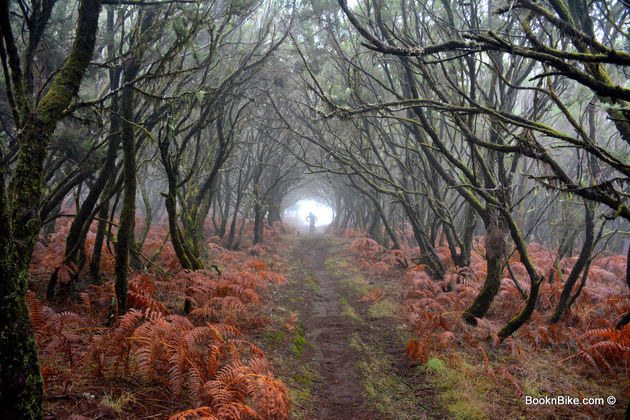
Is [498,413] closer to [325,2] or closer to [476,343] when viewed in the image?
→ [476,343]

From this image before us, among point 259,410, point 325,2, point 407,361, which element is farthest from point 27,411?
point 325,2

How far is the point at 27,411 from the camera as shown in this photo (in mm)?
2215

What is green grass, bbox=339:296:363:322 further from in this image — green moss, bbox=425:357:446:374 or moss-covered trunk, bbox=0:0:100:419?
moss-covered trunk, bbox=0:0:100:419

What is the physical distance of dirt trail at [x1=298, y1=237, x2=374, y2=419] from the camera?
4234mm

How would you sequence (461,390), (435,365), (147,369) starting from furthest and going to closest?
Answer: (435,365), (461,390), (147,369)

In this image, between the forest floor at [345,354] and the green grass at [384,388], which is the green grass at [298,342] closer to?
the forest floor at [345,354]

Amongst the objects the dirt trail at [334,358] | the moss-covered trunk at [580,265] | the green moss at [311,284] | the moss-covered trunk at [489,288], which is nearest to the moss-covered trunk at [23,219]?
the dirt trail at [334,358]

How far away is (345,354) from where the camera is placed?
578 cm

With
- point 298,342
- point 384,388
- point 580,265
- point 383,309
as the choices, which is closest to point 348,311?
point 383,309

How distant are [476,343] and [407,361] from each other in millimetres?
1170

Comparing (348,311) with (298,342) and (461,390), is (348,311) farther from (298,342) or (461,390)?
(461,390)

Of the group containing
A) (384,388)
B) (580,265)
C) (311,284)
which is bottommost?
(384,388)

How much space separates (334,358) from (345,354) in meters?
0.22

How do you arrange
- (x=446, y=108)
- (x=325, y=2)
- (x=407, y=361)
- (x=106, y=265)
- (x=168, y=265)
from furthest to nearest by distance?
(x=325, y=2)
(x=168, y=265)
(x=106, y=265)
(x=407, y=361)
(x=446, y=108)
